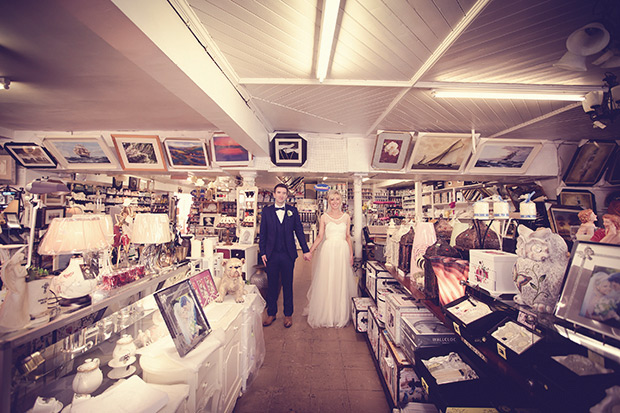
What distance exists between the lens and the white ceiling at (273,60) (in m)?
1.75

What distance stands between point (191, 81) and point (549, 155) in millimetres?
6530

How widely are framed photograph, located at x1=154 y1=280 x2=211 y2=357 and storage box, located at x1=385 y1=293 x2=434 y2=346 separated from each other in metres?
1.51

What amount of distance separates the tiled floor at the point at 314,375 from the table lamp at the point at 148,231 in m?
1.54

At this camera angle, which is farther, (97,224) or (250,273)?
(250,273)

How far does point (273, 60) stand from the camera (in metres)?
2.46

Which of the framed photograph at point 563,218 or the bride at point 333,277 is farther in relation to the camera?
the framed photograph at point 563,218

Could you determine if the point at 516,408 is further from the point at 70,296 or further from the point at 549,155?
the point at 549,155

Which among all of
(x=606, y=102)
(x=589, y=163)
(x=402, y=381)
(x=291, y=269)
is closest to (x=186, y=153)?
(x=291, y=269)

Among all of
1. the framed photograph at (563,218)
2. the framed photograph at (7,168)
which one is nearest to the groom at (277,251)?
the framed photograph at (563,218)

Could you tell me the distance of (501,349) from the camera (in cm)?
106

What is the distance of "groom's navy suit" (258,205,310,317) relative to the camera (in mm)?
3658

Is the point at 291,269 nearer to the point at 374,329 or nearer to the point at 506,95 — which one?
the point at 374,329

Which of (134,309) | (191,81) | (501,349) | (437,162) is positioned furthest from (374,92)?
(134,309)

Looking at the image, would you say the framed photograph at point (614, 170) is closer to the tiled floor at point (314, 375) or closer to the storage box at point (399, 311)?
the storage box at point (399, 311)
